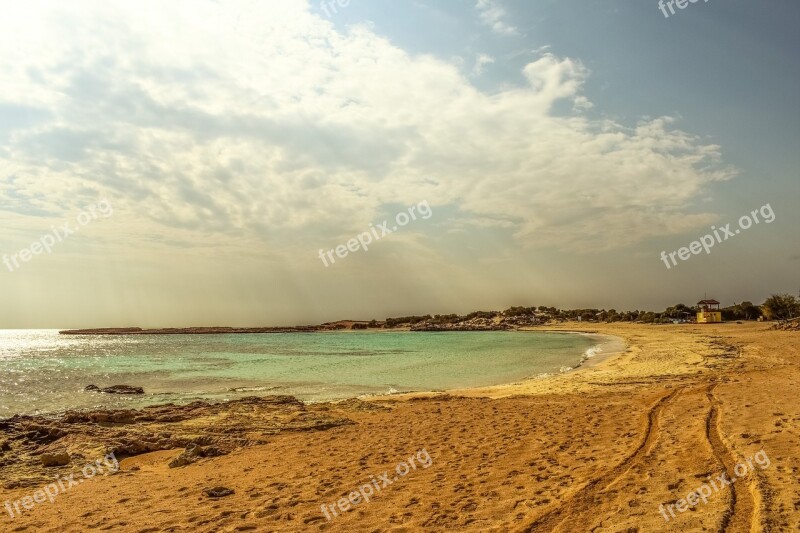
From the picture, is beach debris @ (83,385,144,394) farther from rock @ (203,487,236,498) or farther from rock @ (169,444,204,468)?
rock @ (203,487,236,498)

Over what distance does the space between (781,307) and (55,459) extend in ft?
295

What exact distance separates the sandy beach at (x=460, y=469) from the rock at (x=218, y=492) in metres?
0.15

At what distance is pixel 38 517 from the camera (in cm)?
736

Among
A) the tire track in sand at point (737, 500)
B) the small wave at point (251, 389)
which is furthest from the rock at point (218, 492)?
the small wave at point (251, 389)

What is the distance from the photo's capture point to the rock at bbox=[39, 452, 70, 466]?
10188 mm

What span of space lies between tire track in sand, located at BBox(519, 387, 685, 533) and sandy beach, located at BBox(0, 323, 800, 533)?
0.03 meters

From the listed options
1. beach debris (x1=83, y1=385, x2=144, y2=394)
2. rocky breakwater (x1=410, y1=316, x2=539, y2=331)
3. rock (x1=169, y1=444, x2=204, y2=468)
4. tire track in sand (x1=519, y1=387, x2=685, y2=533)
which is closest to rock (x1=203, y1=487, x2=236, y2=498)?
rock (x1=169, y1=444, x2=204, y2=468)

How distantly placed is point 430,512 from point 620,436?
5.78 metres

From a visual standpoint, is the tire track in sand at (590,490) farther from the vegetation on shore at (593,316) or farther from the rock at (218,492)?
the vegetation on shore at (593,316)

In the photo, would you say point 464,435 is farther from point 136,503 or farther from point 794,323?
point 794,323

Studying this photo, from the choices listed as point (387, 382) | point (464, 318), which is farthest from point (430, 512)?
point (464, 318)

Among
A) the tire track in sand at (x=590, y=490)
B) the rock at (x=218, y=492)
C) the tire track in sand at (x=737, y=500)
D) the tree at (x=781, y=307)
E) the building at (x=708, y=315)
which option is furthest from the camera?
the building at (x=708, y=315)

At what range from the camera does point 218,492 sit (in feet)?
26.3

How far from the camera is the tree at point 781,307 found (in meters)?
67.8
